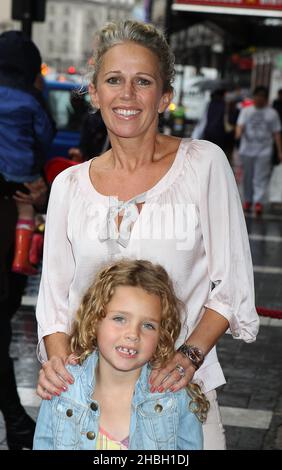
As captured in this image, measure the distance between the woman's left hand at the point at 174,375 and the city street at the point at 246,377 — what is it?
269 centimetres

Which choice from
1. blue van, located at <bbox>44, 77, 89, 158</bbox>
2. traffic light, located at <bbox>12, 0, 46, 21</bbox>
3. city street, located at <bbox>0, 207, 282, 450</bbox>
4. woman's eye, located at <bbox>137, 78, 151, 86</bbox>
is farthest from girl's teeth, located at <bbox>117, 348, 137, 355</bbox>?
blue van, located at <bbox>44, 77, 89, 158</bbox>

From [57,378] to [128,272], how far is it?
38cm

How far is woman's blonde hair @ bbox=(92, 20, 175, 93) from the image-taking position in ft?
11.2

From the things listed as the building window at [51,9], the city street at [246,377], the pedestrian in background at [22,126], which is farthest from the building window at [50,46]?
the pedestrian in background at [22,126]

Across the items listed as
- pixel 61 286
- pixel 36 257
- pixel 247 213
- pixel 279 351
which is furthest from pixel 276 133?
pixel 61 286

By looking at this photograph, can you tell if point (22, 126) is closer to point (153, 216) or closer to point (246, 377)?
point (153, 216)

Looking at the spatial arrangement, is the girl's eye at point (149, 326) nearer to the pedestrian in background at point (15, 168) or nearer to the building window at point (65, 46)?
the pedestrian in background at point (15, 168)

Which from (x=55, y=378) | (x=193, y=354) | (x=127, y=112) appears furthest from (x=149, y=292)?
(x=127, y=112)

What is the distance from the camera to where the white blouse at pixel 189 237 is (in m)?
3.36

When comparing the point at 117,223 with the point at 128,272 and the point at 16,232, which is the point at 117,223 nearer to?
the point at 128,272

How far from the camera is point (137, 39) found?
3.42 metres

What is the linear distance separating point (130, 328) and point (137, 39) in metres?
0.93

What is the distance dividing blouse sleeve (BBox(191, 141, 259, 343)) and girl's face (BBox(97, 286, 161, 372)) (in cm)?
34

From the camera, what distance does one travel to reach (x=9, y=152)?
530 centimetres
